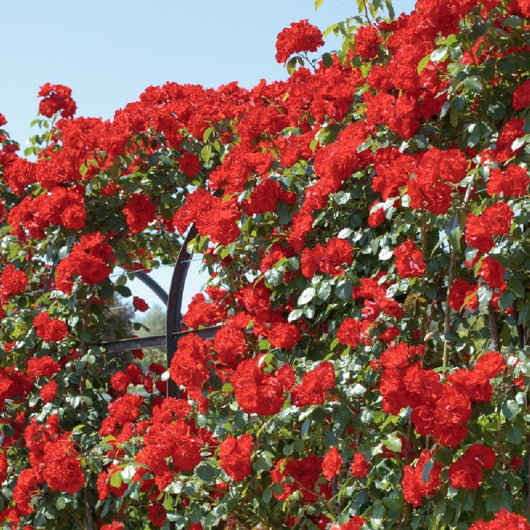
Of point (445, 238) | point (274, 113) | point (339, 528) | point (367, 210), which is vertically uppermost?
point (274, 113)

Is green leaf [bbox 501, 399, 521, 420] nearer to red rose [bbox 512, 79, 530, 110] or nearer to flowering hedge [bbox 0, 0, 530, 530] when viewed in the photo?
flowering hedge [bbox 0, 0, 530, 530]

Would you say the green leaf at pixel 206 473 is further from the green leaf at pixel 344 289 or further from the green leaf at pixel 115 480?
the green leaf at pixel 344 289

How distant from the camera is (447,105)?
116 inches

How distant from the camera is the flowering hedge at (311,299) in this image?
103 inches

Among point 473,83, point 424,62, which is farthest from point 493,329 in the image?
point 424,62

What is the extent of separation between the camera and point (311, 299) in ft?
10.4

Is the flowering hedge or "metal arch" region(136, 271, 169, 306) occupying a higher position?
"metal arch" region(136, 271, 169, 306)

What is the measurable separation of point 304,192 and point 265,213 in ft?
0.80

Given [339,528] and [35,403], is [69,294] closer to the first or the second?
[35,403]

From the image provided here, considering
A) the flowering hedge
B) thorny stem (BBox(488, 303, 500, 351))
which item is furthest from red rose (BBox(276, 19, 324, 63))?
thorny stem (BBox(488, 303, 500, 351))

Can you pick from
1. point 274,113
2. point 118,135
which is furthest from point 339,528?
point 118,135

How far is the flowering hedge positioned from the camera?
8.55ft

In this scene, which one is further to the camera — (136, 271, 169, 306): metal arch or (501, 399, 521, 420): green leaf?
(136, 271, 169, 306): metal arch

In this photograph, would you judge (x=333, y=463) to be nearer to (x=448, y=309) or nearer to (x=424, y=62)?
(x=448, y=309)
